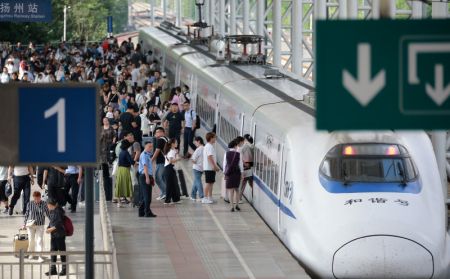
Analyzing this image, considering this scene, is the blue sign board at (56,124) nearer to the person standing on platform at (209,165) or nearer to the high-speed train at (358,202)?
the high-speed train at (358,202)

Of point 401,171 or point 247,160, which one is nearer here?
point 401,171

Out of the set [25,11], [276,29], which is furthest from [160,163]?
[25,11]

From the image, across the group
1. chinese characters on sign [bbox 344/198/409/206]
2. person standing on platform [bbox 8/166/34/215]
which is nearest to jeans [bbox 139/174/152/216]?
person standing on platform [bbox 8/166/34/215]

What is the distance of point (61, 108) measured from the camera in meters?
11.4

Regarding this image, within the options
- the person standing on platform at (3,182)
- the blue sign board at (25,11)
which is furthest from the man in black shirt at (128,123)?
the blue sign board at (25,11)

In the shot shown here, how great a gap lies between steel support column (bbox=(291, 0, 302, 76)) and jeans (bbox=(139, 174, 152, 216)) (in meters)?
15.0

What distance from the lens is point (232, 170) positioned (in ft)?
82.0

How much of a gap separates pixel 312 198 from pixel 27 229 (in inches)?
225

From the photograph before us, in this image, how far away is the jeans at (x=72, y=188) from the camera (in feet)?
87.0

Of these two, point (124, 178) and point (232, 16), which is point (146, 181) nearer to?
point (124, 178)

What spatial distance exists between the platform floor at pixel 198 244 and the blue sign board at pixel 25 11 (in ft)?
55.4

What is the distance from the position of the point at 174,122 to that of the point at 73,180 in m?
5.97

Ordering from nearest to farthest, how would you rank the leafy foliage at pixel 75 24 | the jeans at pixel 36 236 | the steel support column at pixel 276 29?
the jeans at pixel 36 236 → the steel support column at pixel 276 29 → the leafy foliage at pixel 75 24

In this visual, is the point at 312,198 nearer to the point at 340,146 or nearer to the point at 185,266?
the point at 340,146
